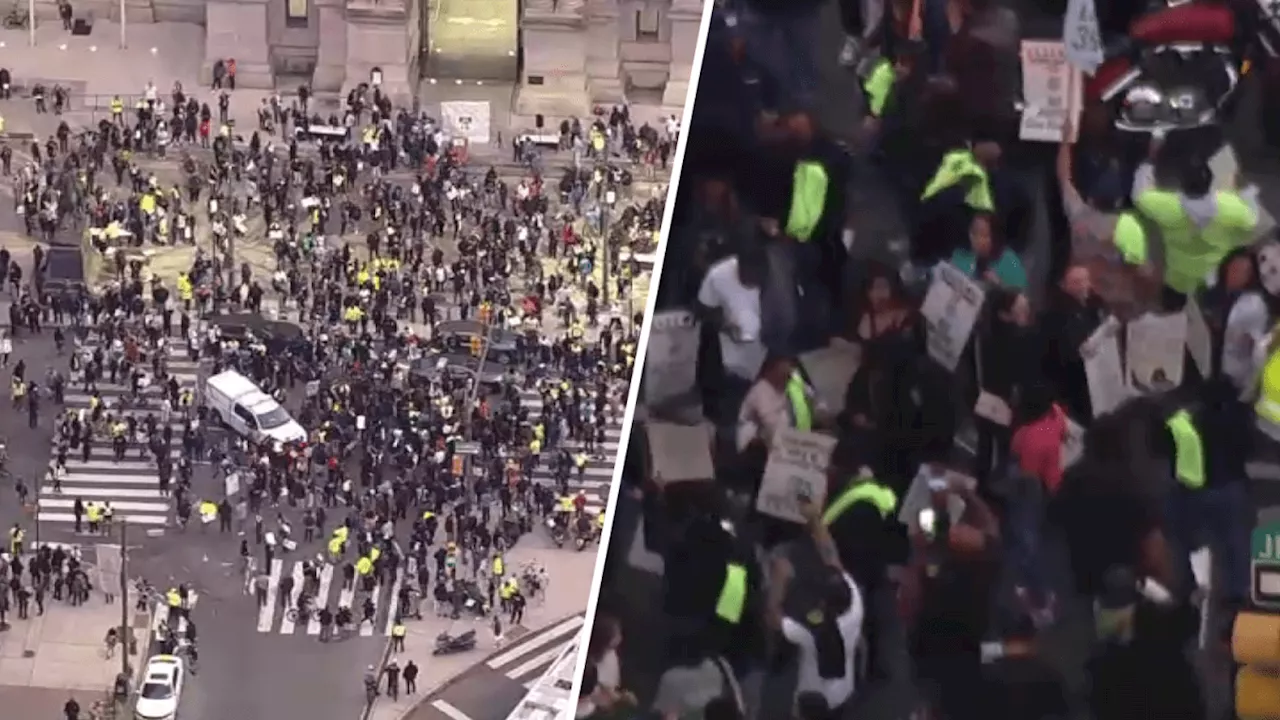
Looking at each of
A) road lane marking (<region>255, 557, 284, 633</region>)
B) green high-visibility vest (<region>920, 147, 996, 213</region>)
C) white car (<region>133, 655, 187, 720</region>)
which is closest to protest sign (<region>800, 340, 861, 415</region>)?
green high-visibility vest (<region>920, 147, 996, 213</region>)

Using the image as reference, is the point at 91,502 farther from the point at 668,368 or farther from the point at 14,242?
the point at 668,368

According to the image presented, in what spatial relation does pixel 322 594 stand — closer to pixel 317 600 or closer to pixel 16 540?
pixel 317 600

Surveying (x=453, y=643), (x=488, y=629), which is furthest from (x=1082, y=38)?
(x=488, y=629)

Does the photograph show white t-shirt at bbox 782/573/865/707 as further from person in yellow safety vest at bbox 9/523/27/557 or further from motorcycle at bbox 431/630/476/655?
person in yellow safety vest at bbox 9/523/27/557

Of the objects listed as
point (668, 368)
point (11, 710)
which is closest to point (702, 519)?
point (668, 368)

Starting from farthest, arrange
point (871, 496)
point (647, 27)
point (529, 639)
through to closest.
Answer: point (647, 27)
point (529, 639)
point (871, 496)

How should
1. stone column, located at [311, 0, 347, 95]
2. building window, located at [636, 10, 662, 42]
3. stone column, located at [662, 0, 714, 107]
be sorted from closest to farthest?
stone column, located at [662, 0, 714, 107]
stone column, located at [311, 0, 347, 95]
building window, located at [636, 10, 662, 42]

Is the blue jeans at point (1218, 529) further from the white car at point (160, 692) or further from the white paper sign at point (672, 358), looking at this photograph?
the white car at point (160, 692)
